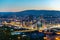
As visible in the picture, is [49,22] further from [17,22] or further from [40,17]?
[17,22]

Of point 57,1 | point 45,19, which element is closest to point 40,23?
point 45,19

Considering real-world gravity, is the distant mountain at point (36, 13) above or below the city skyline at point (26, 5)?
below

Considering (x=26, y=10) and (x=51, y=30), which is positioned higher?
(x=26, y=10)

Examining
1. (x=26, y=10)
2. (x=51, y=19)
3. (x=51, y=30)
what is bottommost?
(x=51, y=30)

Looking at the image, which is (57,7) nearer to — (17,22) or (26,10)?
(26,10)

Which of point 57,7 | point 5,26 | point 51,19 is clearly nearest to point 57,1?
point 57,7

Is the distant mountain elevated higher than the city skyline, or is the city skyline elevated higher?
the city skyline
